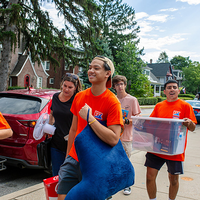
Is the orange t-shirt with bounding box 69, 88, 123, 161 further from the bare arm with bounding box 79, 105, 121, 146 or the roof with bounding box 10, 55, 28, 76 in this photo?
the roof with bounding box 10, 55, 28, 76

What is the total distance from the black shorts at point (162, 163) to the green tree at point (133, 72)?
32991mm

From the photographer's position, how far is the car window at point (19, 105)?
4512 millimetres

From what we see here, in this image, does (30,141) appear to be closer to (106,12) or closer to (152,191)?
(152,191)

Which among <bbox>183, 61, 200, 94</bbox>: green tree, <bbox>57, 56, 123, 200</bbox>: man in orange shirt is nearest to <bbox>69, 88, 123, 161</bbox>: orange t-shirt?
<bbox>57, 56, 123, 200</bbox>: man in orange shirt

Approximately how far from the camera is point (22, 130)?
14.2ft

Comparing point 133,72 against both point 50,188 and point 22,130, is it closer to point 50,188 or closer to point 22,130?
point 22,130

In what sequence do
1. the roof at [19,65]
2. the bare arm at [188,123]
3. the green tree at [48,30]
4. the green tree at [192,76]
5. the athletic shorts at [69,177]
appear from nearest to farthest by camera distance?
the athletic shorts at [69,177] → the bare arm at [188,123] → the green tree at [48,30] → the roof at [19,65] → the green tree at [192,76]

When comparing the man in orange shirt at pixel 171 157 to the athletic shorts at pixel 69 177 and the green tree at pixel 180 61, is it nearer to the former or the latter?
the athletic shorts at pixel 69 177

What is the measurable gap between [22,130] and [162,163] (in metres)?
2.59

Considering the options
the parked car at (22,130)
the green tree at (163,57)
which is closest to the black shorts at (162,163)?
the parked car at (22,130)

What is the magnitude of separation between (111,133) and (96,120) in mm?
160

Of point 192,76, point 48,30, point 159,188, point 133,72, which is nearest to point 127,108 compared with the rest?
point 159,188

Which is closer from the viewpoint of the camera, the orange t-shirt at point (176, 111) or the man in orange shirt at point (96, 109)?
the man in orange shirt at point (96, 109)

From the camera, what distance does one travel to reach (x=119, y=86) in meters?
4.02
